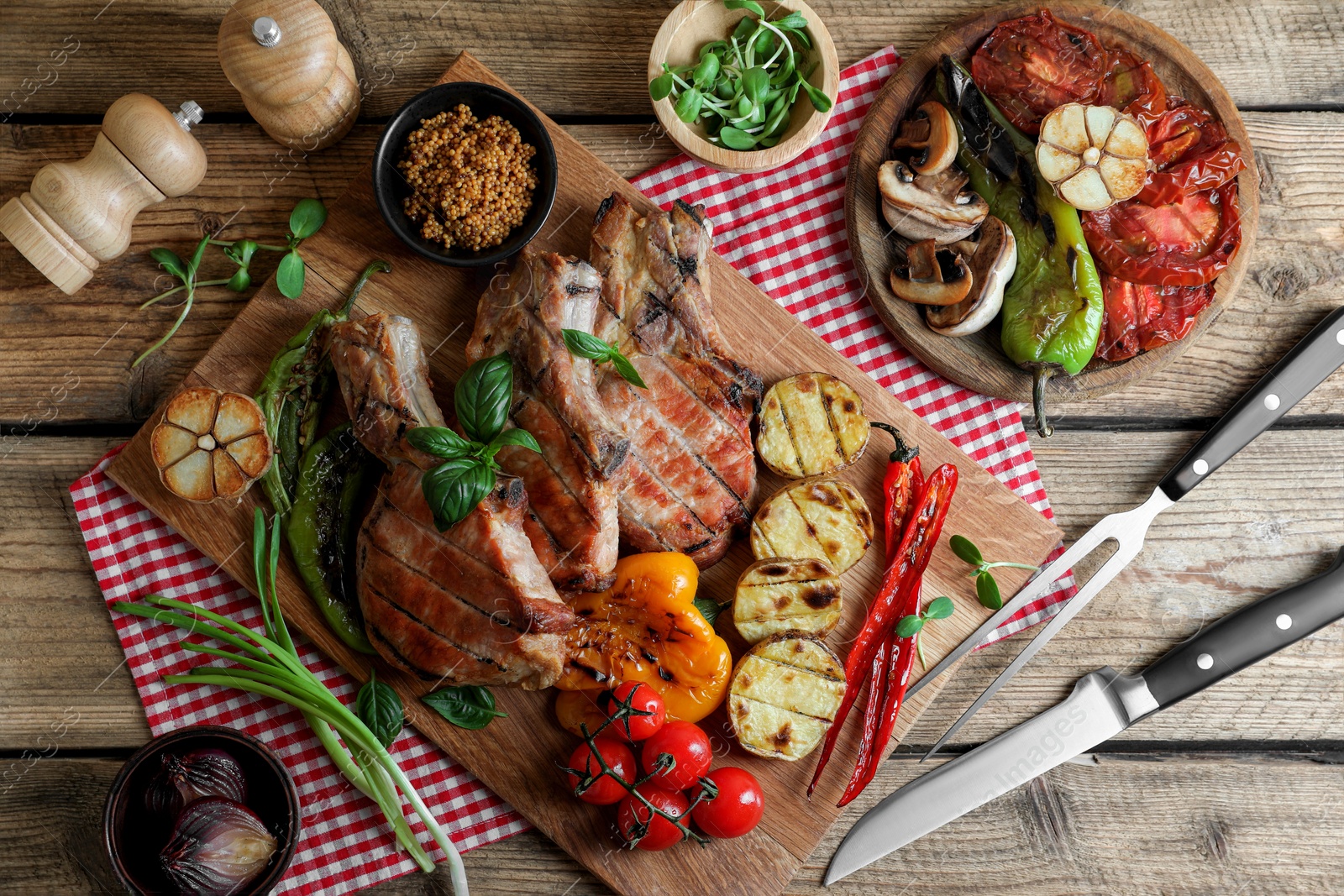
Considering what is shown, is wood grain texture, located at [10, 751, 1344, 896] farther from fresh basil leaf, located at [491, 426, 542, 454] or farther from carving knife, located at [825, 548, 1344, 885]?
fresh basil leaf, located at [491, 426, 542, 454]

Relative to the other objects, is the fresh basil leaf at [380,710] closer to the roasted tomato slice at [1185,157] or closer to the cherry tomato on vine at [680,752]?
the cherry tomato on vine at [680,752]

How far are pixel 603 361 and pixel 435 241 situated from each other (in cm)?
69

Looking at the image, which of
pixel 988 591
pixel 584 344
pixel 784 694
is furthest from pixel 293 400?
pixel 988 591

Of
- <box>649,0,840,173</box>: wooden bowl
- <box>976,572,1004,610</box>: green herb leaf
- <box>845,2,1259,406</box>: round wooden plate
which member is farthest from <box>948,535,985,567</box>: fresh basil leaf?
<box>649,0,840,173</box>: wooden bowl

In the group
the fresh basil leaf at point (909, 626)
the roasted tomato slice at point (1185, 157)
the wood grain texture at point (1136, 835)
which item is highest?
the roasted tomato slice at point (1185, 157)

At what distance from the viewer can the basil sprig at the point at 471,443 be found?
252 cm

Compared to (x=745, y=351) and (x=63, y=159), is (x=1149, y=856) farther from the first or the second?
(x=63, y=159)

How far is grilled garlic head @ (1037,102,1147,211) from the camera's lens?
3.00 meters

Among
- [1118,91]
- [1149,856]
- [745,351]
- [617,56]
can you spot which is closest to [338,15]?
[617,56]

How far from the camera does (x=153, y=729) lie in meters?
3.06

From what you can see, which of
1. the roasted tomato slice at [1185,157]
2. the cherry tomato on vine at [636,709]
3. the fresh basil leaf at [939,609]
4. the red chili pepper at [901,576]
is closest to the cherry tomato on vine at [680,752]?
the cherry tomato on vine at [636,709]

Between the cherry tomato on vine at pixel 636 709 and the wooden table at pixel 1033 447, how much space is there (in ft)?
2.10

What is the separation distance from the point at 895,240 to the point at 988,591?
1.25m

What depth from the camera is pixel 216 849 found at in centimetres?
258
